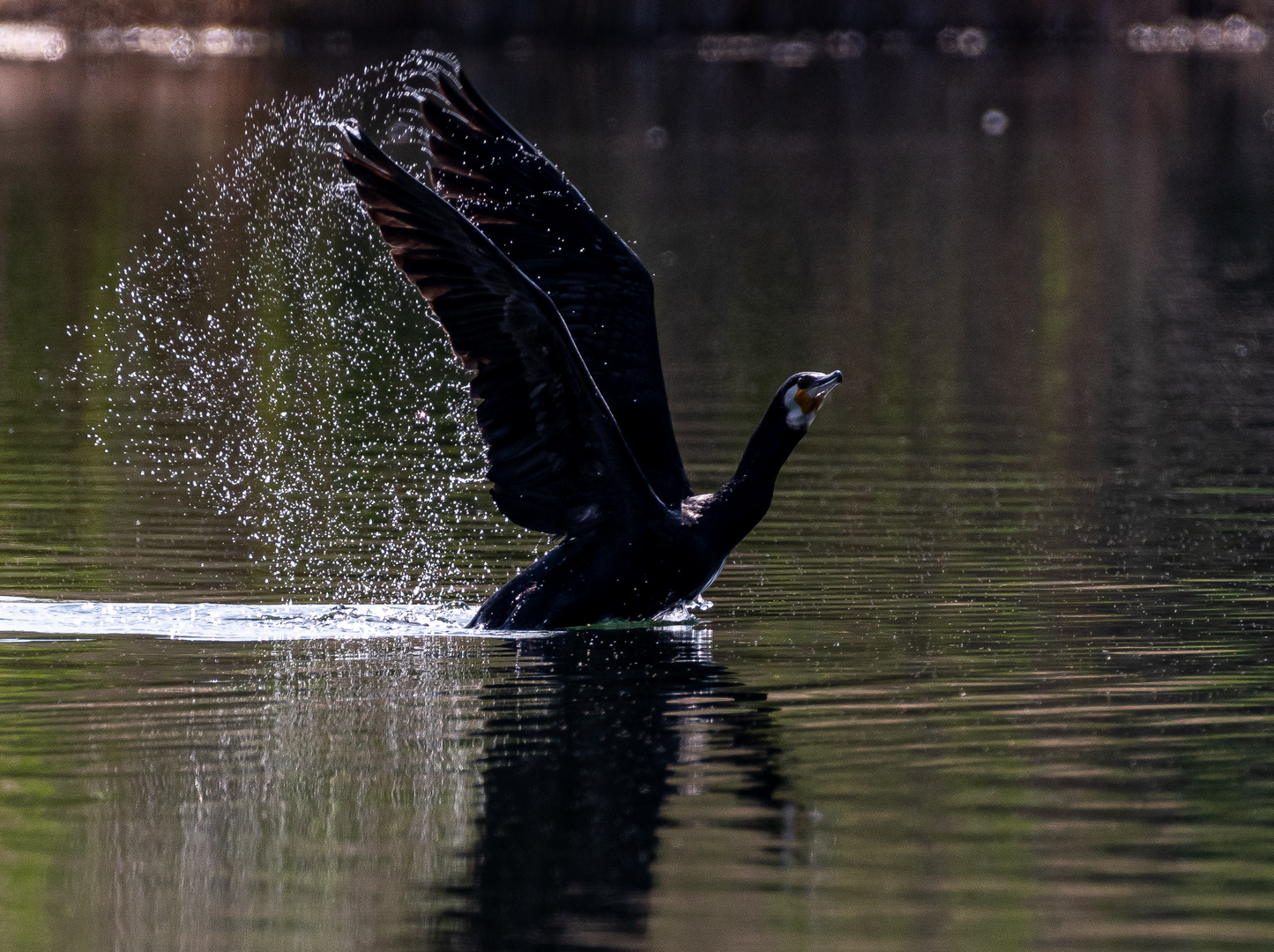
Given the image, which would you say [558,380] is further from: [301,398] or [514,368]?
[301,398]

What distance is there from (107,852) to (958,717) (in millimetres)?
2851

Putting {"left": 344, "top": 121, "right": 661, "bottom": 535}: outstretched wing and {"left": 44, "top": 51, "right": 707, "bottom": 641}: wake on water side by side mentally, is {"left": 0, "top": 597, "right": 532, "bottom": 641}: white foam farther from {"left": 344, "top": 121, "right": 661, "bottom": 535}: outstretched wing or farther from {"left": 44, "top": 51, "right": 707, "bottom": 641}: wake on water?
{"left": 344, "top": 121, "right": 661, "bottom": 535}: outstretched wing

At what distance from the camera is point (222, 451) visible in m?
12.7

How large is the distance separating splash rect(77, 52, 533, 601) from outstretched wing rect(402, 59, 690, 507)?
0.97ft

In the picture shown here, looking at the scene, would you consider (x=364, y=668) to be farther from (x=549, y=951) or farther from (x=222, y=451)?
(x=222, y=451)

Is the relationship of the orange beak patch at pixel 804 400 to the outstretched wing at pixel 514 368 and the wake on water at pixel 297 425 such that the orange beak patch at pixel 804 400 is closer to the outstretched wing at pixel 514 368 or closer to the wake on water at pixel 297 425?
the outstretched wing at pixel 514 368

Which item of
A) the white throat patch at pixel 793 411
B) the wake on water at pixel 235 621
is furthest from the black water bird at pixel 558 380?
the wake on water at pixel 235 621

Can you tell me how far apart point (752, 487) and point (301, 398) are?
21.7ft

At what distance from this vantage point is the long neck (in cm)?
877

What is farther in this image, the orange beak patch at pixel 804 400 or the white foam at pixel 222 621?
the orange beak patch at pixel 804 400

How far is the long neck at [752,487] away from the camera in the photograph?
8.77 metres

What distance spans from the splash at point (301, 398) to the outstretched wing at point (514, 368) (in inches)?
17.6

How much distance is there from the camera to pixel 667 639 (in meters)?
8.87

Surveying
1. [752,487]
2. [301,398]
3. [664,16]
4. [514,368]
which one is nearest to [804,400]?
[752,487]
